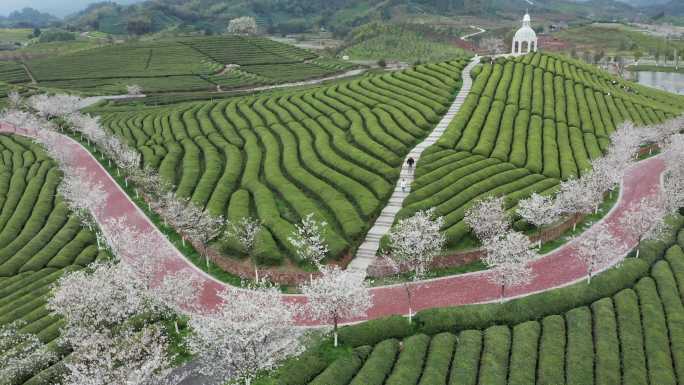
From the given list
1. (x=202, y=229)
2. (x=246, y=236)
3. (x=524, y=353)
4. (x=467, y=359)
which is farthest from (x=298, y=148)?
(x=524, y=353)

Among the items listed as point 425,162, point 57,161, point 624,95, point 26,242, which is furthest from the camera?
point 624,95

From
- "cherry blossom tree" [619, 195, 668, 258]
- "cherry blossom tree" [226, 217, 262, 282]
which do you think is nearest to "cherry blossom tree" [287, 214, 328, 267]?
"cherry blossom tree" [226, 217, 262, 282]

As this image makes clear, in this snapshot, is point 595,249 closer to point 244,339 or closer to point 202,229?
point 244,339

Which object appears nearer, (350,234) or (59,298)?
(59,298)

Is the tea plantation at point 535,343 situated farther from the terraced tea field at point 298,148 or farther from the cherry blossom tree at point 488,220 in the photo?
the terraced tea field at point 298,148

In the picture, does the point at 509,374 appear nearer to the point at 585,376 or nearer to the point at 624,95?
the point at 585,376

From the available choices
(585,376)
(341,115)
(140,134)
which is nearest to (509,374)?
(585,376)

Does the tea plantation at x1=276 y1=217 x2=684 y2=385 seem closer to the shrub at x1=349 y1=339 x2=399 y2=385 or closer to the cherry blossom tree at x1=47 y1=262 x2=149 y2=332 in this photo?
the shrub at x1=349 y1=339 x2=399 y2=385
